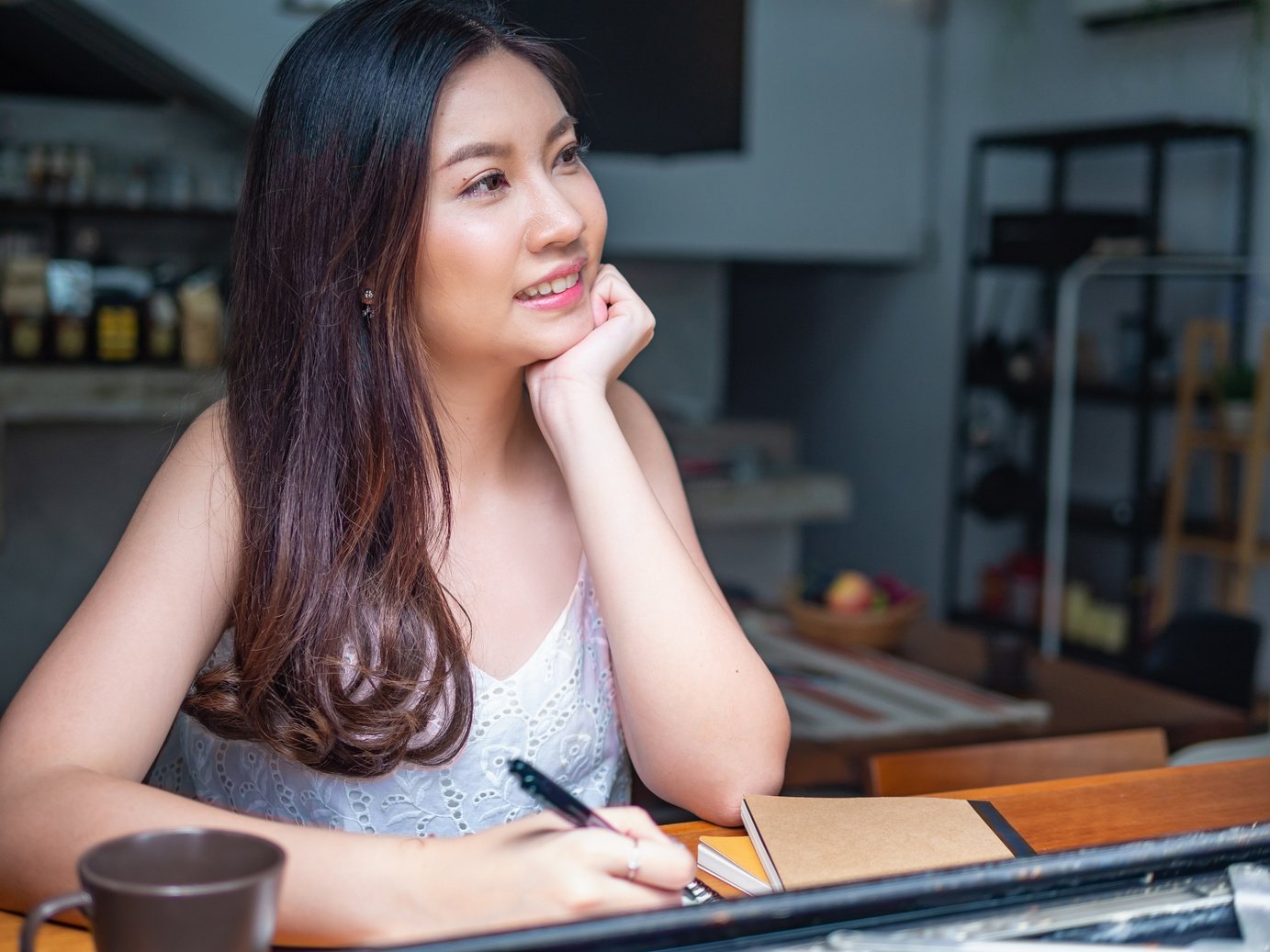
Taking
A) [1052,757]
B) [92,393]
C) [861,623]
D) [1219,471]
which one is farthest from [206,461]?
[1219,471]

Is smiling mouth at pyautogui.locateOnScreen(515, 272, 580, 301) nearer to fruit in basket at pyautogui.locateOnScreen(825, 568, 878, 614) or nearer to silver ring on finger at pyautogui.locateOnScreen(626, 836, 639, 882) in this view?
silver ring on finger at pyautogui.locateOnScreen(626, 836, 639, 882)

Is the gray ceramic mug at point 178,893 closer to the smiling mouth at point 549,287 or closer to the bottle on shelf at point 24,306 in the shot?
the smiling mouth at point 549,287

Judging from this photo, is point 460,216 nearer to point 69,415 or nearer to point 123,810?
point 123,810

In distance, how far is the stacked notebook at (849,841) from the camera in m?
0.86

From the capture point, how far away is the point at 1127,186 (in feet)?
15.8

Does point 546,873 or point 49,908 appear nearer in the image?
point 49,908

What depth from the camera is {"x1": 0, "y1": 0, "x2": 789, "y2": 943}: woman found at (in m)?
1.12

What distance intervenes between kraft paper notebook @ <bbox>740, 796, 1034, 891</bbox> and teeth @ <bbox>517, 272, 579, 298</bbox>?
19.3 inches

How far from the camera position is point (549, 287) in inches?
48.2

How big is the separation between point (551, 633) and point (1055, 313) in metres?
3.97

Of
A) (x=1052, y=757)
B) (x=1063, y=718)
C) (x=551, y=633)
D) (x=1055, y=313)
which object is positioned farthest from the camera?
(x=1055, y=313)

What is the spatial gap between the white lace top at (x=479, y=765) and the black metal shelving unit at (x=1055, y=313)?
3452mm

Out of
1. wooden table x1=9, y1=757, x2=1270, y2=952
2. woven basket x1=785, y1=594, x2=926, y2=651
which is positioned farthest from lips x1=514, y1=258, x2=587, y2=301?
woven basket x1=785, y1=594, x2=926, y2=651

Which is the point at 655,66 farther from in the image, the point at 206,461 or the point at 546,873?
the point at 546,873
